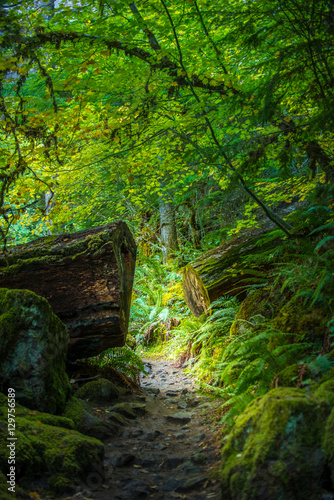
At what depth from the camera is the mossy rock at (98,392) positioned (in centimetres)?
446

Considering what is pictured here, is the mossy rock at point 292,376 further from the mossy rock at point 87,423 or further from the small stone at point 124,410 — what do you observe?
the small stone at point 124,410

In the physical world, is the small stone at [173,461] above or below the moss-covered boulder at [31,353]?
below

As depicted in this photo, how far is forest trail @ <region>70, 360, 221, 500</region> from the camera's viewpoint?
2.38 metres

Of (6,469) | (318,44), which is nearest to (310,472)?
(6,469)

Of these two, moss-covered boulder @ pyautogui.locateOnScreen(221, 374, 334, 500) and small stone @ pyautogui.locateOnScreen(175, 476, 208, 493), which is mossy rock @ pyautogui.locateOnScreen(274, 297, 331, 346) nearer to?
moss-covered boulder @ pyautogui.locateOnScreen(221, 374, 334, 500)

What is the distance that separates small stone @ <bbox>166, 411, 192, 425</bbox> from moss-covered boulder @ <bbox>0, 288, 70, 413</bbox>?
1476 millimetres

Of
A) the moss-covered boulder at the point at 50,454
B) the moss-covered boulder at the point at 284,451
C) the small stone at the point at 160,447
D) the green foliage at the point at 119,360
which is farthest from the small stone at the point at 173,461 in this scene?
the green foliage at the point at 119,360

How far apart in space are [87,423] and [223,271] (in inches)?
161

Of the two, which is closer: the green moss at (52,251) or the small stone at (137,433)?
the small stone at (137,433)

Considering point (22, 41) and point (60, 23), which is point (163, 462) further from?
point (60, 23)

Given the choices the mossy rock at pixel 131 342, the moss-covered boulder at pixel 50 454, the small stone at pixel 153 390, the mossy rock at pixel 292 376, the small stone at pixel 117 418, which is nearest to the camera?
the moss-covered boulder at pixel 50 454

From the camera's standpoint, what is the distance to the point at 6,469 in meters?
2.16

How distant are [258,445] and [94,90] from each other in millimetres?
5659

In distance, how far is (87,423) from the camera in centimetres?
338
